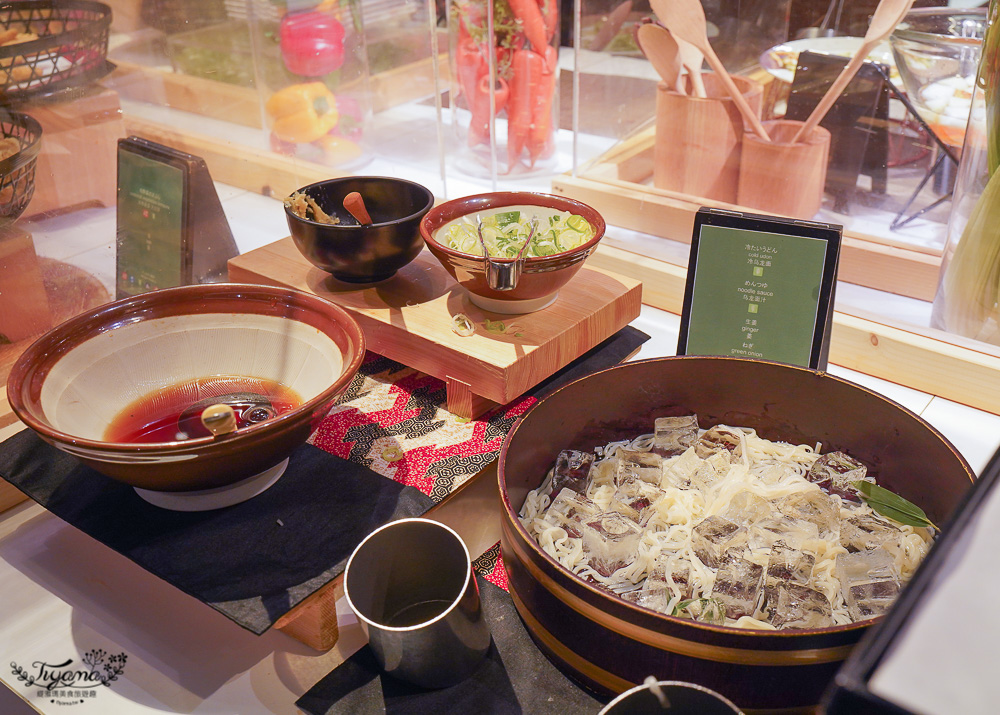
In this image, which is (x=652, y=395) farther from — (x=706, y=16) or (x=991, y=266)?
(x=706, y=16)

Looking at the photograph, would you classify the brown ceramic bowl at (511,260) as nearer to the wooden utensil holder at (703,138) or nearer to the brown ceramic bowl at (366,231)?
the brown ceramic bowl at (366,231)

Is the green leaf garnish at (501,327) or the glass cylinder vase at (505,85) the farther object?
the glass cylinder vase at (505,85)

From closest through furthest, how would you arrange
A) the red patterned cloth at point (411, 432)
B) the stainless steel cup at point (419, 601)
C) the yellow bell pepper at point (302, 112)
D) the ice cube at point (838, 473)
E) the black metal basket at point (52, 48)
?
the stainless steel cup at point (419, 601), the ice cube at point (838, 473), the red patterned cloth at point (411, 432), the black metal basket at point (52, 48), the yellow bell pepper at point (302, 112)

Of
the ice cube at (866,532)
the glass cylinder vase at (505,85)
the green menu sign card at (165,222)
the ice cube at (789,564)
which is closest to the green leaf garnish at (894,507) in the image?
the ice cube at (866,532)

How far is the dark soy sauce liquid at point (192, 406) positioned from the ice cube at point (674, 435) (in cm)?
44

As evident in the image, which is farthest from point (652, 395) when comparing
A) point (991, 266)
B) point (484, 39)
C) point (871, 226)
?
point (484, 39)

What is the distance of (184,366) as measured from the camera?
3.16 feet

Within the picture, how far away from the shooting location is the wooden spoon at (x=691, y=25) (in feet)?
4.35

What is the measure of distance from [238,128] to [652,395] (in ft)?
4.61

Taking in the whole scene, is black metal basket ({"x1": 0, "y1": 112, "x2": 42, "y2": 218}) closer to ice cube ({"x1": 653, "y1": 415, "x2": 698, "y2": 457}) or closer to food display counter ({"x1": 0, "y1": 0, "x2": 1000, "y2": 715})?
food display counter ({"x1": 0, "y1": 0, "x2": 1000, "y2": 715})

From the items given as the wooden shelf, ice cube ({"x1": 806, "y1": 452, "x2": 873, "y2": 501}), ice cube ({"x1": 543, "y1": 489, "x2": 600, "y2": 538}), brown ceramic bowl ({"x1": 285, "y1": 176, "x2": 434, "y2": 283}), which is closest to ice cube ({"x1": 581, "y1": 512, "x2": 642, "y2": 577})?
ice cube ({"x1": 543, "y1": 489, "x2": 600, "y2": 538})

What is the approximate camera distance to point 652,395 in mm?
968

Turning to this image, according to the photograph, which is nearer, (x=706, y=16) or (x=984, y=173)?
(x=984, y=173)

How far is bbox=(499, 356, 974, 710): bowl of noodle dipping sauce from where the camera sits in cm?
60
